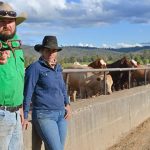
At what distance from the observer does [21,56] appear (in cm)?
489

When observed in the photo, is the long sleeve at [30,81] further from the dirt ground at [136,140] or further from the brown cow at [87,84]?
the brown cow at [87,84]

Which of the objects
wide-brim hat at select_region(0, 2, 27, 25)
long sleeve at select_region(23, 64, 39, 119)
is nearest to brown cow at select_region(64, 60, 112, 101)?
long sleeve at select_region(23, 64, 39, 119)

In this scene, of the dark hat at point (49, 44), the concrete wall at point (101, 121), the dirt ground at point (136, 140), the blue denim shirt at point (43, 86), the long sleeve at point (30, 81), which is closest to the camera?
the long sleeve at point (30, 81)

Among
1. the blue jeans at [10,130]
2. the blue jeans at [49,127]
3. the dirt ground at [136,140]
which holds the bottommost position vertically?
the dirt ground at [136,140]

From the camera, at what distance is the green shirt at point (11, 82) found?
14.6 ft

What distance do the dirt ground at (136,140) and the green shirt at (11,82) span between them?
5203mm

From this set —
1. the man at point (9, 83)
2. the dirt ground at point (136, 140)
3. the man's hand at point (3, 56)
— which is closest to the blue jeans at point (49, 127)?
the man at point (9, 83)

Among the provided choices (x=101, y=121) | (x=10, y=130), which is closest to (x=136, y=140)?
(x=101, y=121)

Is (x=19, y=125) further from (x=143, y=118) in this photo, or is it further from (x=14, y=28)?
(x=143, y=118)

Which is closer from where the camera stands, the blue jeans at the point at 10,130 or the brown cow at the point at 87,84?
the blue jeans at the point at 10,130

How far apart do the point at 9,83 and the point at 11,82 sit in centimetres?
3

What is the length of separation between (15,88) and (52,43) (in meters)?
1.74

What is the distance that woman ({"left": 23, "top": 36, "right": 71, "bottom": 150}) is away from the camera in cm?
603

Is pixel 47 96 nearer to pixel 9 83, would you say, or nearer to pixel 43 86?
pixel 43 86
